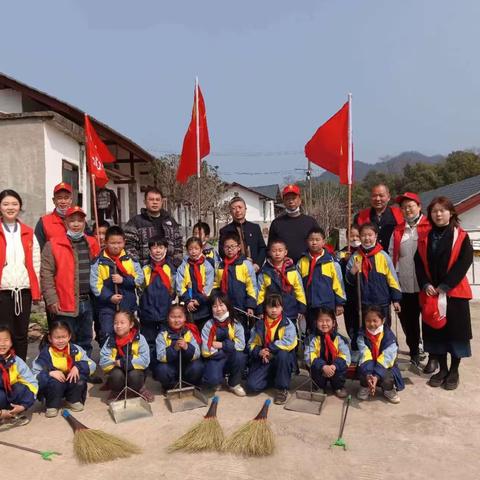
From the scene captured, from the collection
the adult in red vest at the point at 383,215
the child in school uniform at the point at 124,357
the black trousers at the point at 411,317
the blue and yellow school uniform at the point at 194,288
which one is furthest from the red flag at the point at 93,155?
the black trousers at the point at 411,317

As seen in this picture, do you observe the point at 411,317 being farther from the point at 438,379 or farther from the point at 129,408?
the point at 129,408

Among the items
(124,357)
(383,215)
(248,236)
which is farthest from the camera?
(248,236)

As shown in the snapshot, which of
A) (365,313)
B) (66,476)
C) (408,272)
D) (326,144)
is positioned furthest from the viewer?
(326,144)

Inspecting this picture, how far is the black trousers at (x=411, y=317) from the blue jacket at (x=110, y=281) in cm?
286

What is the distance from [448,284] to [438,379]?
3.18ft

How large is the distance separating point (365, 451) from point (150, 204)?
3.24 metres

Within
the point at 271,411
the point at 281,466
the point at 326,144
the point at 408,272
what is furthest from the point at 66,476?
the point at 326,144

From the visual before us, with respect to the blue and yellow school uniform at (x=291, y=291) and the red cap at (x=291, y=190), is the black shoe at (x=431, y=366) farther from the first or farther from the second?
the red cap at (x=291, y=190)

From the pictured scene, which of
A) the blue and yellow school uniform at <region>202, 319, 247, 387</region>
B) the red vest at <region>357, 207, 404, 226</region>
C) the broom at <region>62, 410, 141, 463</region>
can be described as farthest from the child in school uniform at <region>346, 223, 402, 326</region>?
the broom at <region>62, 410, 141, 463</region>

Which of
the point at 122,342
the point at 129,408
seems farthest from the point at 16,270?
the point at 129,408

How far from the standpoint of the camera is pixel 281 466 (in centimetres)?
305

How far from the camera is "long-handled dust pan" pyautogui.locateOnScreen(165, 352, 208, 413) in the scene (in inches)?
159

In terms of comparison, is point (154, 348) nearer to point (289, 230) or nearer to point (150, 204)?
point (150, 204)

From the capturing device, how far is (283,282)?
183 inches
